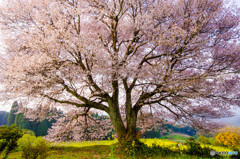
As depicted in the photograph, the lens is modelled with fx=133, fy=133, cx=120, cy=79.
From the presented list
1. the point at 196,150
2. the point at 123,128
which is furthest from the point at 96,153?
the point at 196,150

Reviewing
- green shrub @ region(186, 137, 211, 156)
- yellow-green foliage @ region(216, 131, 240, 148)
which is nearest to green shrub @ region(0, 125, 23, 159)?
green shrub @ region(186, 137, 211, 156)

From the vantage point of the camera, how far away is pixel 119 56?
7.09 m

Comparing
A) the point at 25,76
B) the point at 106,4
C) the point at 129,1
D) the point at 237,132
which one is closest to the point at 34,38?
the point at 25,76

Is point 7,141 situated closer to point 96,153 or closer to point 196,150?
point 96,153

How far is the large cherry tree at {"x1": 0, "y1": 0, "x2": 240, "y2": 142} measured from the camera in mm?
5738

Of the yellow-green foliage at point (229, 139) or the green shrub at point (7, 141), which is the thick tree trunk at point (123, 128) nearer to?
the green shrub at point (7, 141)

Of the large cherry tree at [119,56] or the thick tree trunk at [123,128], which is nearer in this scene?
the large cherry tree at [119,56]

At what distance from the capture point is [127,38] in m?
9.34

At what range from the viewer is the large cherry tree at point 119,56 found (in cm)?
574

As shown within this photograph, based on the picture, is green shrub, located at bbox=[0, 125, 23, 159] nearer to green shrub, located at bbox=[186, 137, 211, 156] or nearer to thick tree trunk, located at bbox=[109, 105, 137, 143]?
thick tree trunk, located at bbox=[109, 105, 137, 143]

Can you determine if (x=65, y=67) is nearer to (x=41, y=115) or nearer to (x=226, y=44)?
(x=41, y=115)

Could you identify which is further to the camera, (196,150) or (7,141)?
(196,150)

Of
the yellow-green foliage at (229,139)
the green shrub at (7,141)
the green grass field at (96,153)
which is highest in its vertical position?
the green shrub at (7,141)

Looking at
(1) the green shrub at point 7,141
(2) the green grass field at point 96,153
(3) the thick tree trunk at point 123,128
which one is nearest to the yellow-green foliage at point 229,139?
(2) the green grass field at point 96,153
